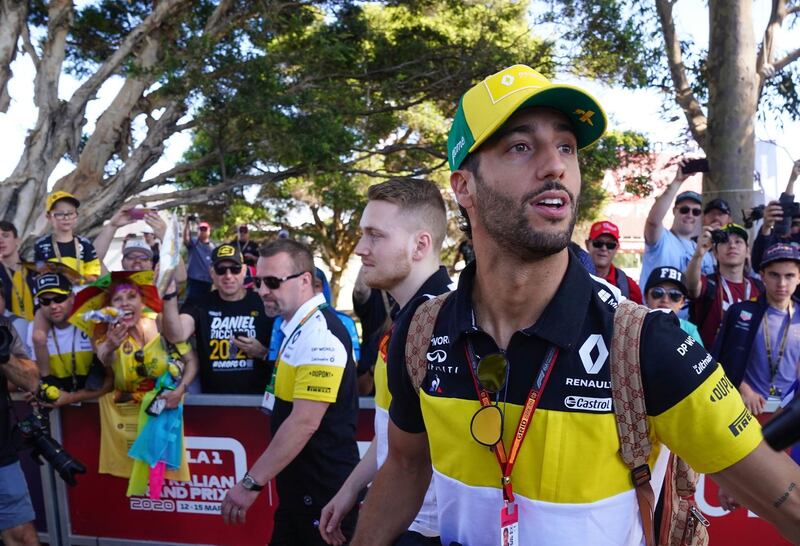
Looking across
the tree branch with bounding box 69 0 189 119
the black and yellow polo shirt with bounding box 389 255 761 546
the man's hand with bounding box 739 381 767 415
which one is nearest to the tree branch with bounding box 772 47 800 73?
the man's hand with bounding box 739 381 767 415

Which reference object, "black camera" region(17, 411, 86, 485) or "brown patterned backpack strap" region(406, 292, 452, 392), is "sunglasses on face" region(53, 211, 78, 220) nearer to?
"black camera" region(17, 411, 86, 485)

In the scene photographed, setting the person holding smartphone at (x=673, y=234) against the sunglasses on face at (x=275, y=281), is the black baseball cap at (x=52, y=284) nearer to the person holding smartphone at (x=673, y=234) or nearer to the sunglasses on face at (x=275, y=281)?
the sunglasses on face at (x=275, y=281)

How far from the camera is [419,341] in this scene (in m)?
2.00

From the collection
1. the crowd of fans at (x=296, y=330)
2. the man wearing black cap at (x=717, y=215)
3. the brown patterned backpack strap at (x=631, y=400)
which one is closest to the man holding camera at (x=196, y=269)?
the crowd of fans at (x=296, y=330)

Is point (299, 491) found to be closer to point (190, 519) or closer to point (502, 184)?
point (190, 519)

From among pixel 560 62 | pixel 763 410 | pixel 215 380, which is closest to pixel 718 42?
pixel 560 62

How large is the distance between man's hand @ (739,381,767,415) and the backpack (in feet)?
10.4

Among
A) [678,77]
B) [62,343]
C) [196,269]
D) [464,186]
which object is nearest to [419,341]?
[464,186]

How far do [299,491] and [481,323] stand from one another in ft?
8.16

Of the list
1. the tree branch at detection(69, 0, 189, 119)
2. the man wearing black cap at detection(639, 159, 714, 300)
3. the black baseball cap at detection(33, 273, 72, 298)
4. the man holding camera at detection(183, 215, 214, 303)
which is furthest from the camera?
the tree branch at detection(69, 0, 189, 119)

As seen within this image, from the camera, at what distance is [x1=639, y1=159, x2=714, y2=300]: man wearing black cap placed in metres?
6.49

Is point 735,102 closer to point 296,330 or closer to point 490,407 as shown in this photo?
point 296,330

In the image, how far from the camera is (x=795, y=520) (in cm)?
154

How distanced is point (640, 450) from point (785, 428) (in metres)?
0.63
